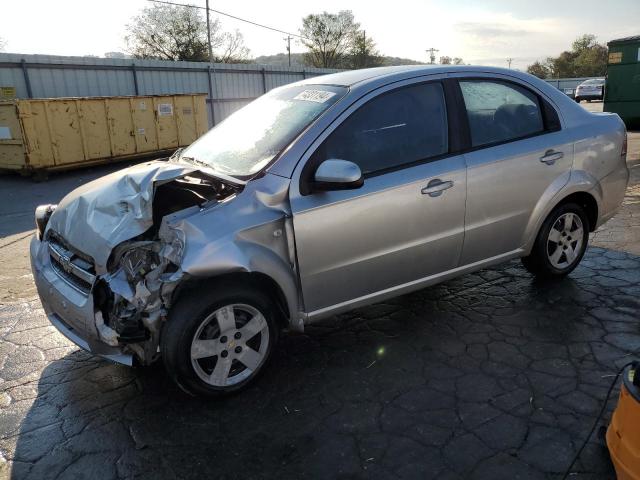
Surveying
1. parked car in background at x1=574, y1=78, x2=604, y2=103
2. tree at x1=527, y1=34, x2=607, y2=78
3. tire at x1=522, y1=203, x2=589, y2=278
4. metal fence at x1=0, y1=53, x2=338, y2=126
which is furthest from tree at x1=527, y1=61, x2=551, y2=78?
tire at x1=522, y1=203, x2=589, y2=278

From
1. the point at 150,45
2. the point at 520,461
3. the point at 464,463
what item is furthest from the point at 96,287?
the point at 150,45

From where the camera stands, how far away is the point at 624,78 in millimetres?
13695

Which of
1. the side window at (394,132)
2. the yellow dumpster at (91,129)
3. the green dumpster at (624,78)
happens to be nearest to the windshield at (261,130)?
the side window at (394,132)

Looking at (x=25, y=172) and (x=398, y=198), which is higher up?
(x=398, y=198)

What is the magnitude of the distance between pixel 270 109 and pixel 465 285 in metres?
2.26

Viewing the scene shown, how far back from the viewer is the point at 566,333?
3.59 meters

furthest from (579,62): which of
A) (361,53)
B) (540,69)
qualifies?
(361,53)

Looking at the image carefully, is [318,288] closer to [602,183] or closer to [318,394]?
[318,394]

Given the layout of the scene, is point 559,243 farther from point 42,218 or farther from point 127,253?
point 42,218

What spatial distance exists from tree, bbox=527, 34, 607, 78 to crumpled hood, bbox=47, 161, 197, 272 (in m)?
66.7

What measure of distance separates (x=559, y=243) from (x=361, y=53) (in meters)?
53.6

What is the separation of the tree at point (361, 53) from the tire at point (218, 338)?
54.2m

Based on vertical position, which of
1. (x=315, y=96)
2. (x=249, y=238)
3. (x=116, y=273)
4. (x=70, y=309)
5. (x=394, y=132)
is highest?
(x=315, y=96)

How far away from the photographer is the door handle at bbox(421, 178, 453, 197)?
11.1ft
